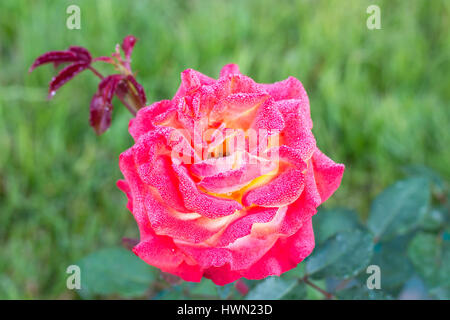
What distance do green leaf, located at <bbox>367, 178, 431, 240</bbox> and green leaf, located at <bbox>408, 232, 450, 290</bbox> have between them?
1.5 inches

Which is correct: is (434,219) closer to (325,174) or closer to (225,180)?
(325,174)

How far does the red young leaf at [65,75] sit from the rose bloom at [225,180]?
0.58ft

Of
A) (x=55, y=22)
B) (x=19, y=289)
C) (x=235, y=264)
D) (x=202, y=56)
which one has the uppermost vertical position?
(x=55, y=22)

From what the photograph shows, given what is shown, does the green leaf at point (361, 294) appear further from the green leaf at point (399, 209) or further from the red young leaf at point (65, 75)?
the red young leaf at point (65, 75)

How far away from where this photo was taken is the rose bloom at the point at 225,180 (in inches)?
23.3

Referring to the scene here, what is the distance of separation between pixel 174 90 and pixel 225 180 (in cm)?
115

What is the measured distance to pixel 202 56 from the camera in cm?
178

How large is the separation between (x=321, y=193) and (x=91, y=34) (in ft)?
4.42

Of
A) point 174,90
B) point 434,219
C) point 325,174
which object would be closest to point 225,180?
point 325,174

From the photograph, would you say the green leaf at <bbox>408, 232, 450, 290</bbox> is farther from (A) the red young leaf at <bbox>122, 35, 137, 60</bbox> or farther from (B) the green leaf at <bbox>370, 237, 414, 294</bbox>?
(A) the red young leaf at <bbox>122, 35, 137, 60</bbox>

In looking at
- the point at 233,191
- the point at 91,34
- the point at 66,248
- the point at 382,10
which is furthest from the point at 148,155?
the point at 382,10
